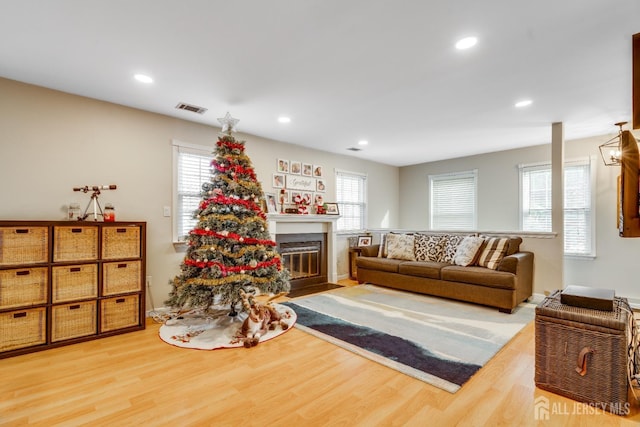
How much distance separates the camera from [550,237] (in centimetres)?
409

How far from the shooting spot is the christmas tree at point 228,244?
306cm

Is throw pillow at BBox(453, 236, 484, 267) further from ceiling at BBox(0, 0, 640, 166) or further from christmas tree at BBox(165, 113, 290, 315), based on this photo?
christmas tree at BBox(165, 113, 290, 315)

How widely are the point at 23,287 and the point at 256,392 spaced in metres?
2.24

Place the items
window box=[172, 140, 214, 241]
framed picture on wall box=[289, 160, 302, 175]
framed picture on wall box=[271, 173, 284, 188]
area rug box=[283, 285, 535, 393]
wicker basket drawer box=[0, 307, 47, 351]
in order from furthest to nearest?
framed picture on wall box=[289, 160, 302, 175] < framed picture on wall box=[271, 173, 284, 188] < window box=[172, 140, 214, 241] < wicker basket drawer box=[0, 307, 47, 351] < area rug box=[283, 285, 535, 393]

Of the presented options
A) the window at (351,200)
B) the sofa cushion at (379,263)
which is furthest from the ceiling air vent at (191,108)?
the sofa cushion at (379,263)

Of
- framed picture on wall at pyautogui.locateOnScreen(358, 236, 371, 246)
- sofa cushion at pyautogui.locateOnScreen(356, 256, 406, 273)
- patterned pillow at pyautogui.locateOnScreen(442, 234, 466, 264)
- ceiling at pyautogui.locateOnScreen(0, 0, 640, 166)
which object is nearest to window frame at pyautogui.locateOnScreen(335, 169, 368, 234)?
framed picture on wall at pyautogui.locateOnScreen(358, 236, 371, 246)

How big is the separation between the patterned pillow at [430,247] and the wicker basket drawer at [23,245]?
4536 mm

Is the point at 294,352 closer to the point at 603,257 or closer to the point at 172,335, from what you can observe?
the point at 172,335

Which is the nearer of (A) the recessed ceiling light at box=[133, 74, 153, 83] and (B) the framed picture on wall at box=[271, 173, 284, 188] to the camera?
(A) the recessed ceiling light at box=[133, 74, 153, 83]

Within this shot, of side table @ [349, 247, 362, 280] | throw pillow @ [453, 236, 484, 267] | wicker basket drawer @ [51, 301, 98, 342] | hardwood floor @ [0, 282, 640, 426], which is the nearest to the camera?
hardwood floor @ [0, 282, 640, 426]

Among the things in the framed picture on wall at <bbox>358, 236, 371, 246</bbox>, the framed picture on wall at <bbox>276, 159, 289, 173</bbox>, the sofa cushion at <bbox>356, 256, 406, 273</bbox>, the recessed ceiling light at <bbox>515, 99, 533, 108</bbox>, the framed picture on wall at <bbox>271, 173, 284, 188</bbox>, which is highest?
the recessed ceiling light at <bbox>515, 99, 533, 108</bbox>

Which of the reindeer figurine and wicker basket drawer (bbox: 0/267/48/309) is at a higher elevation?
wicker basket drawer (bbox: 0/267/48/309)

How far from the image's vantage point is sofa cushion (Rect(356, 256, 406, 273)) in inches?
187

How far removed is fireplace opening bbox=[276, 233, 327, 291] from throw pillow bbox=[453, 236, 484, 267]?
2146 millimetres
